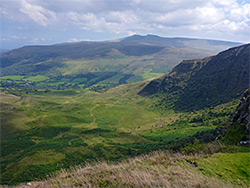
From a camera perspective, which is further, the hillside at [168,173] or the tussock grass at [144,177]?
the hillside at [168,173]

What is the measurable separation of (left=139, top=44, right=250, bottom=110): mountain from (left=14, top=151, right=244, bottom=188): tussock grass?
13486cm

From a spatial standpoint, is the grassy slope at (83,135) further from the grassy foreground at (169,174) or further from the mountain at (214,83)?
the grassy foreground at (169,174)

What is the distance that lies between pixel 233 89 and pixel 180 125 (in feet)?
194

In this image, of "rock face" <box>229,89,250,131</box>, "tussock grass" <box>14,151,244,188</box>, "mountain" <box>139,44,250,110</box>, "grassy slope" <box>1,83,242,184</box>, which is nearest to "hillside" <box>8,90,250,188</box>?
"tussock grass" <box>14,151,244,188</box>

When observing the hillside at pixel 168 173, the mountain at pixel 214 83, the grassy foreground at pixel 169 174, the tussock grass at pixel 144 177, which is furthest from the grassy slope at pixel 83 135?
the grassy foreground at pixel 169 174

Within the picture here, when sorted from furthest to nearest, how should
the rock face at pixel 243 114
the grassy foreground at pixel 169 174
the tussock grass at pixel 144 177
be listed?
the rock face at pixel 243 114
the grassy foreground at pixel 169 174
the tussock grass at pixel 144 177

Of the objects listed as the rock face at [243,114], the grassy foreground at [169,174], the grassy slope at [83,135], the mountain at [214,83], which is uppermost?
the grassy foreground at [169,174]

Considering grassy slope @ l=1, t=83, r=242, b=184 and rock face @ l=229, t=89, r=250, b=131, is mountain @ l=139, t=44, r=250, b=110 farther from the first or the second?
rock face @ l=229, t=89, r=250, b=131

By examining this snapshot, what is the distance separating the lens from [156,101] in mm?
189625

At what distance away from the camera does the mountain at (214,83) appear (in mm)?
135875

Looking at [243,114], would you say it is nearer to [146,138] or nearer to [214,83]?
[146,138]

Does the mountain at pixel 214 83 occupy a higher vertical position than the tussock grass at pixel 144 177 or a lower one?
lower

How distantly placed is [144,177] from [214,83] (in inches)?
6629

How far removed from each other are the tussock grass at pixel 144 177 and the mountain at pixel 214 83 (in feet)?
442
